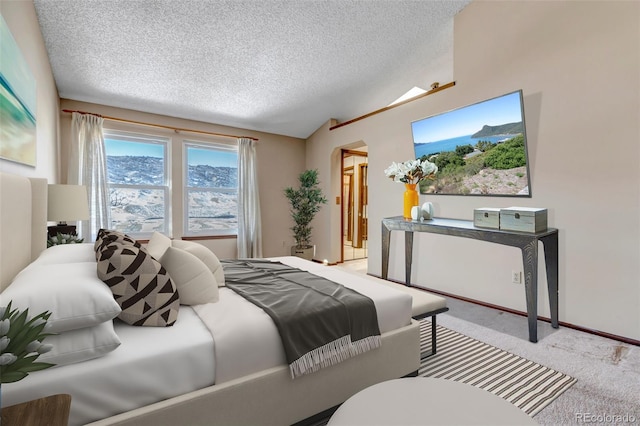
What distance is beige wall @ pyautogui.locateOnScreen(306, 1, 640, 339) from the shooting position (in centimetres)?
228

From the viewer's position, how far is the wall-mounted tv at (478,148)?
110 inches

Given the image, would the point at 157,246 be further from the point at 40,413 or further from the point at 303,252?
the point at 303,252

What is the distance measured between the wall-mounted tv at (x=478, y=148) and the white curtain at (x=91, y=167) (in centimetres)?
400

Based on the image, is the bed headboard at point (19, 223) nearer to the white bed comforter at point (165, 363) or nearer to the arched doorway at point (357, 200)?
the white bed comforter at point (165, 363)

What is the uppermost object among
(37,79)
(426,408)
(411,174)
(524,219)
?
(37,79)

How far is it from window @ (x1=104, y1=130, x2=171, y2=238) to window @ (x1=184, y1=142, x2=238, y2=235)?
0.33 metres

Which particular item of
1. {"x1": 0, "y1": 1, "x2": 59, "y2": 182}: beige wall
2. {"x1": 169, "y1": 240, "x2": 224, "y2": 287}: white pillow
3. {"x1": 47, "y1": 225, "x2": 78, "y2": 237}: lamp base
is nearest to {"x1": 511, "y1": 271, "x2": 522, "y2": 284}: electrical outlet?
{"x1": 169, "y1": 240, "x2": 224, "y2": 287}: white pillow

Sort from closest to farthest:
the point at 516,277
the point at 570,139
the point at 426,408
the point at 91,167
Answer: the point at 426,408, the point at 570,139, the point at 516,277, the point at 91,167

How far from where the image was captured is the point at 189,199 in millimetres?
4844

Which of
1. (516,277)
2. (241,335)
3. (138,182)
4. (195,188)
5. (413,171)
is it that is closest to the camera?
(241,335)

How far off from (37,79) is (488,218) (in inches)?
151

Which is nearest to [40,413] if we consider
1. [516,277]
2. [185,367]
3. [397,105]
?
[185,367]

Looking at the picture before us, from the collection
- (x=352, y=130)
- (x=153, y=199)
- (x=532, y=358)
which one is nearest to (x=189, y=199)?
(x=153, y=199)

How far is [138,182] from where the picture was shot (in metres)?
4.41
